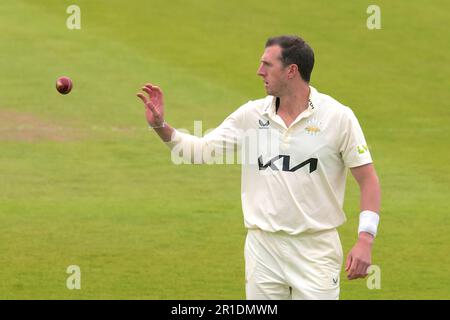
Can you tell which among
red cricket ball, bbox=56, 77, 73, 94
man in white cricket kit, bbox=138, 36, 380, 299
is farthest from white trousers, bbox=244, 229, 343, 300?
red cricket ball, bbox=56, 77, 73, 94

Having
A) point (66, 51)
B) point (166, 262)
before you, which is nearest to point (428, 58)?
point (66, 51)

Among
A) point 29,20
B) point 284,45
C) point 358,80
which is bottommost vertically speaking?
point 284,45

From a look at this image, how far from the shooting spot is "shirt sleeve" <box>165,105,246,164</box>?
29.1 feet

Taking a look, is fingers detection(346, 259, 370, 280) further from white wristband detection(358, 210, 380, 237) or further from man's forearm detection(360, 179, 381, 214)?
man's forearm detection(360, 179, 381, 214)

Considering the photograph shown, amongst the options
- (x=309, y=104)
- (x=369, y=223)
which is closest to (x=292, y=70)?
(x=309, y=104)

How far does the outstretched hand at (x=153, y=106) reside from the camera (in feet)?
28.4

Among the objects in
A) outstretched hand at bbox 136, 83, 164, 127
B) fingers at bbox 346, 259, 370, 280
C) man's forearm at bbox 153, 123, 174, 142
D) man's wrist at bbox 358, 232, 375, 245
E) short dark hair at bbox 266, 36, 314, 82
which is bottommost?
fingers at bbox 346, 259, 370, 280

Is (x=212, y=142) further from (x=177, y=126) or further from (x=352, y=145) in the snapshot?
(x=177, y=126)

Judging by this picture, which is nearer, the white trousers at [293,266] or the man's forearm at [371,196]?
the man's forearm at [371,196]

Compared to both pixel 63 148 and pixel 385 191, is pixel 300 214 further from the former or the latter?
pixel 63 148

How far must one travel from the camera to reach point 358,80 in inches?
942

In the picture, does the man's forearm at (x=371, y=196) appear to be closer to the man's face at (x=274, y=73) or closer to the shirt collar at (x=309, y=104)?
the shirt collar at (x=309, y=104)

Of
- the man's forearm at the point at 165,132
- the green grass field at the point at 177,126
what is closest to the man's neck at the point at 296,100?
the man's forearm at the point at 165,132

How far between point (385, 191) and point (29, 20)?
1118cm
